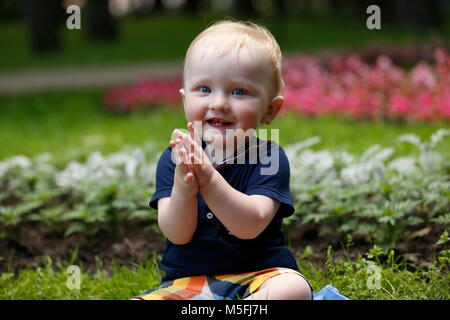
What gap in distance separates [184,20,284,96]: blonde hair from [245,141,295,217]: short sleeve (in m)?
0.24

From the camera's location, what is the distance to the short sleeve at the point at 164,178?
7.81ft

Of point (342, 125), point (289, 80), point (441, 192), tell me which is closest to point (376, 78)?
point (342, 125)

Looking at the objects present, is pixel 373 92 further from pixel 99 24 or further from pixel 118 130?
pixel 99 24

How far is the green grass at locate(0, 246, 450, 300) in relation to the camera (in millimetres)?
2496

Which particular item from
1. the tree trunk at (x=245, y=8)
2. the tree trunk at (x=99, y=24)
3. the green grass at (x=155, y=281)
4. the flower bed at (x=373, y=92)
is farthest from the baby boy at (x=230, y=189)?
the tree trunk at (x=245, y=8)

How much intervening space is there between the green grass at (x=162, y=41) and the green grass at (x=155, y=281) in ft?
33.7

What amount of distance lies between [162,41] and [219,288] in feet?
63.6

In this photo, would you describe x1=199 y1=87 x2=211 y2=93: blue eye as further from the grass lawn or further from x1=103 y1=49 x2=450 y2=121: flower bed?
x1=103 y1=49 x2=450 y2=121: flower bed

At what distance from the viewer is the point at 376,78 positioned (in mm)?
6324

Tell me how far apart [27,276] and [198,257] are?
110 centimetres

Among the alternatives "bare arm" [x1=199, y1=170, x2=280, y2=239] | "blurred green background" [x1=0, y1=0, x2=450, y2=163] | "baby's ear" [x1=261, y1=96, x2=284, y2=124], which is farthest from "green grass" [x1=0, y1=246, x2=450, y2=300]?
"blurred green background" [x1=0, y1=0, x2=450, y2=163]

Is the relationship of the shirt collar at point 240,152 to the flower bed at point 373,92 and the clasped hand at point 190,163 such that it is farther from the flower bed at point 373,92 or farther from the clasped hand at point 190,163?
the flower bed at point 373,92

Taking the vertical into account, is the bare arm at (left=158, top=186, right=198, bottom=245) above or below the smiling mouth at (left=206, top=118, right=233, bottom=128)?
below
